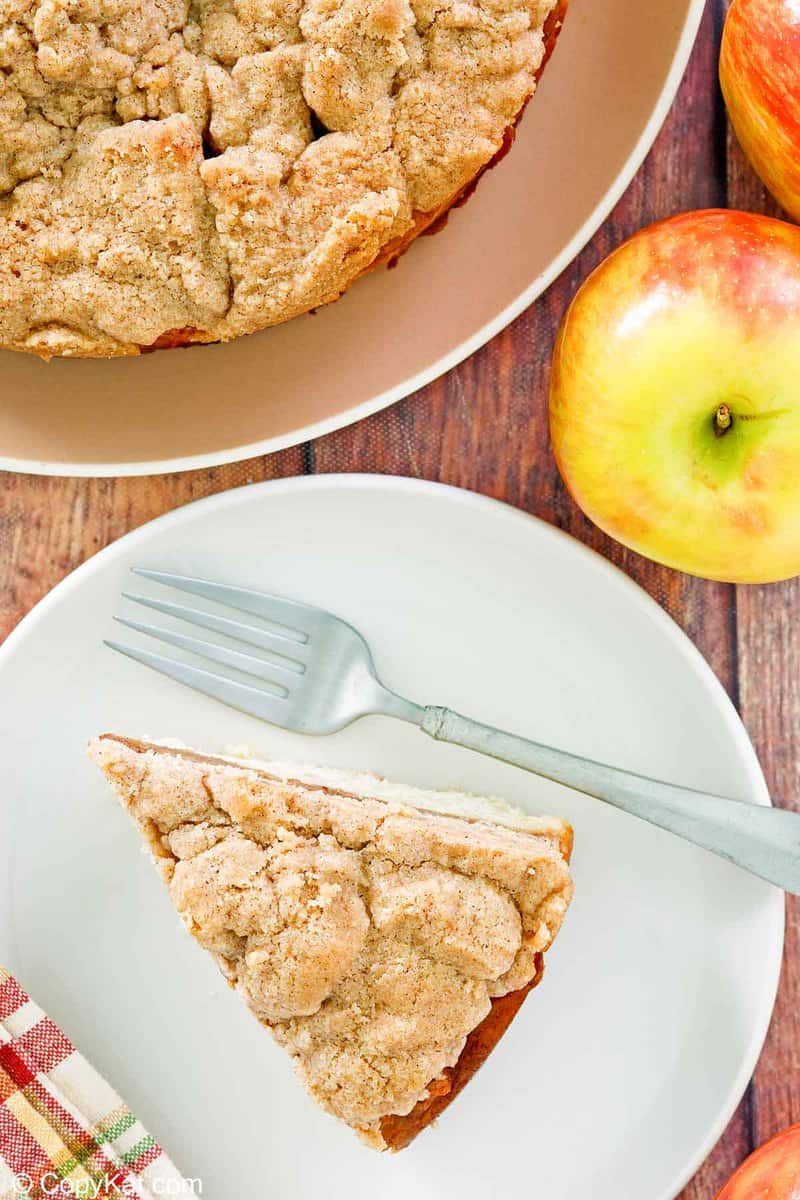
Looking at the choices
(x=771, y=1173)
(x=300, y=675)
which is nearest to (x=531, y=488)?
(x=300, y=675)

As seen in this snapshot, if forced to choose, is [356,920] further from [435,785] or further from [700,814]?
[700,814]

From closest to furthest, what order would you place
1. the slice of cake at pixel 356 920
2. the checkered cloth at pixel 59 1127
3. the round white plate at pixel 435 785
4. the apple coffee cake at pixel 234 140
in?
the apple coffee cake at pixel 234 140, the slice of cake at pixel 356 920, the checkered cloth at pixel 59 1127, the round white plate at pixel 435 785

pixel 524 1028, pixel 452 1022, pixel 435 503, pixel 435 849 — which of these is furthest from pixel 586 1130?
pixel 435 503

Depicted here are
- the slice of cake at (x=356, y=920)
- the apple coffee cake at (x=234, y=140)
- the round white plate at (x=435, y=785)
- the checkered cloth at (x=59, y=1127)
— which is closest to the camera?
the apple coffee cake at (x=234, y=140)

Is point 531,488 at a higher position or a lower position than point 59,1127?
higher

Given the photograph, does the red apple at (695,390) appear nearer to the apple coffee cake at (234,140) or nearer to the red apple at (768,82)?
the red apple at (768,82)

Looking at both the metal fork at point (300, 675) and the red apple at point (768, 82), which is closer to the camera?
the red apple at point (768, 82)

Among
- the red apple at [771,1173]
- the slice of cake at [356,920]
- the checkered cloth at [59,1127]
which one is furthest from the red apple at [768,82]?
the checkered cloth at [59,1127]
